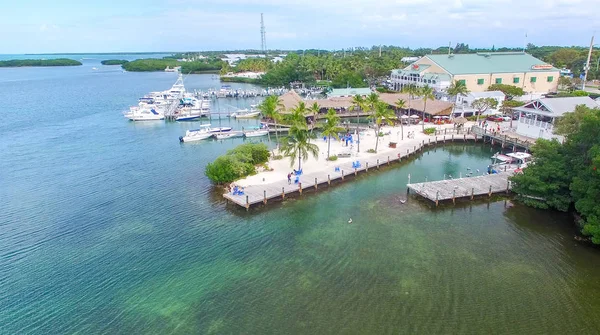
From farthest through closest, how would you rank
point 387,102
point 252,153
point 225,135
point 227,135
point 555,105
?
point 387,102, point 227,135, point 225,135, point 555,105, point 252,153

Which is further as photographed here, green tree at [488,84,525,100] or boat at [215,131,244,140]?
green tree at [488,84,525,100]

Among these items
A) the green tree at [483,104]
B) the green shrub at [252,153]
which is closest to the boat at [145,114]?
the green shrub at [252,153]

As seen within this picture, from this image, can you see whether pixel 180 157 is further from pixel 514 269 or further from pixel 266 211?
pixel 514 269

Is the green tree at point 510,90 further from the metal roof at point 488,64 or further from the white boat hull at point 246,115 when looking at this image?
the white boat hull at point 246,115

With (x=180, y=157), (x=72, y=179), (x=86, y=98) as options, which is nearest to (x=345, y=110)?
(x=180, y=157)

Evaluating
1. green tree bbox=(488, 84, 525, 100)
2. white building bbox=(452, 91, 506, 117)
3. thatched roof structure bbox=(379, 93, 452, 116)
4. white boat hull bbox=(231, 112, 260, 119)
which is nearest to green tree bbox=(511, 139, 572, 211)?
thatched roof structure bbox=(379, 93, 452, 116)

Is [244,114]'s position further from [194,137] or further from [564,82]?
[564,82]

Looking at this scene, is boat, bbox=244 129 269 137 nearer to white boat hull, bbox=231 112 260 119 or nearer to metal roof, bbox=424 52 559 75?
white boat hull, bbox=231 112 260 119

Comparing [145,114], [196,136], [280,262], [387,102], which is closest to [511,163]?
[280,262]
